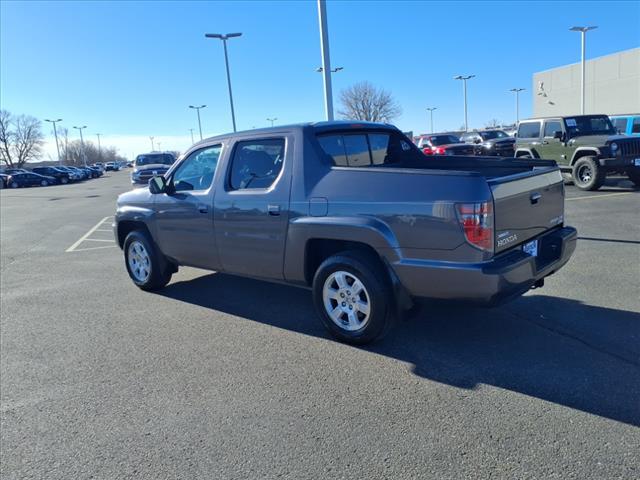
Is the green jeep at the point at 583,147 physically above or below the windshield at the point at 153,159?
below

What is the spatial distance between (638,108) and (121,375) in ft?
182

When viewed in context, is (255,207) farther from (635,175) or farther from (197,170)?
(635,175)

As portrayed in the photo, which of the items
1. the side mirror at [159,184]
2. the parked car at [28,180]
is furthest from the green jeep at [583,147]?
the parked car at [28,180]

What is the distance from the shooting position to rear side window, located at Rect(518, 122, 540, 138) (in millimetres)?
14874

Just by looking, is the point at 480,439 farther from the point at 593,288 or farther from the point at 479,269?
the point at 593,288

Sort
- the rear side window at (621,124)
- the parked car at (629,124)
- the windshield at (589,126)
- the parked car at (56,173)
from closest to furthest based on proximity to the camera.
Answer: the windshield at (589,126)
the parked car at (629,124)
the rear side window at (621,124)
the parked car at (56,173)

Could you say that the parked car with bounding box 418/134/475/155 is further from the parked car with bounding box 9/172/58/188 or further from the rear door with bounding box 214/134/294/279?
the parked car with bounding box 9/172/58/188

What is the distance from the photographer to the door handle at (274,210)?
14.6ft

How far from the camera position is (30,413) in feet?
11.4

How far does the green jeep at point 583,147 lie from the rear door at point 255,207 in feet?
36.8

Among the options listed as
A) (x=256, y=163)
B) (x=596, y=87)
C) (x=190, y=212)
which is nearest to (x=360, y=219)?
(x=256, y=163)

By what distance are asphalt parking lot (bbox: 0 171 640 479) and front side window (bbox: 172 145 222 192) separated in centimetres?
134

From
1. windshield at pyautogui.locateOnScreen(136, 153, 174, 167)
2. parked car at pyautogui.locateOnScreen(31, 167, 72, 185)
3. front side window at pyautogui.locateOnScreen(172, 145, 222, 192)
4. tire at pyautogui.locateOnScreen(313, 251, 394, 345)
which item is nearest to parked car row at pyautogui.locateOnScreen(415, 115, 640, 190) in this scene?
front side window at pyautogui.locateOnScreen(172, 145, 222, 192)

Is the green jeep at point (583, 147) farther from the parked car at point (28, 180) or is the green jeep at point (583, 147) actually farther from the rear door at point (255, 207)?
the parked car at point (28, 180)
